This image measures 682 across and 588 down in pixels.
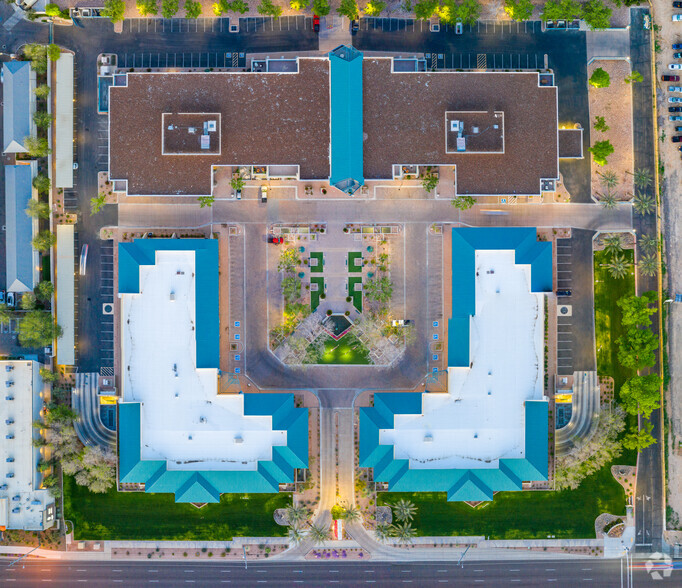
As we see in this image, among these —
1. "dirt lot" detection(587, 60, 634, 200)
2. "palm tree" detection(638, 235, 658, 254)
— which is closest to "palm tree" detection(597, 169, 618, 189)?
"dirt lot" detection(587, 60, 634, 200)

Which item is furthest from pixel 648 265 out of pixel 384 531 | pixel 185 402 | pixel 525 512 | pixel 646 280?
pixel 185 402

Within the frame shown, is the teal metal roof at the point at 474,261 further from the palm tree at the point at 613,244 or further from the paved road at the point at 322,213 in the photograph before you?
the palm tree at the point at 613,244

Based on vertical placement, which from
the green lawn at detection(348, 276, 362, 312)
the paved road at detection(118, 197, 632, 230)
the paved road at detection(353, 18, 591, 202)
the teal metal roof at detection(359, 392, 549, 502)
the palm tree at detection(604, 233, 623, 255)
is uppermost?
the paved road at detection(353, 18, 591, 202)

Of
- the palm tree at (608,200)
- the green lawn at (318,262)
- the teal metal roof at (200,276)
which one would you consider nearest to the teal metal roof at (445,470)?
the green lawn at (318,262)

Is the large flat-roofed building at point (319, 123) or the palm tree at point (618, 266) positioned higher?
the large flat-roofed building at point (319, 123)

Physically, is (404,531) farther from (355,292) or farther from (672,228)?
(672,228)

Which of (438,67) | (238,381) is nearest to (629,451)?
(238,381)

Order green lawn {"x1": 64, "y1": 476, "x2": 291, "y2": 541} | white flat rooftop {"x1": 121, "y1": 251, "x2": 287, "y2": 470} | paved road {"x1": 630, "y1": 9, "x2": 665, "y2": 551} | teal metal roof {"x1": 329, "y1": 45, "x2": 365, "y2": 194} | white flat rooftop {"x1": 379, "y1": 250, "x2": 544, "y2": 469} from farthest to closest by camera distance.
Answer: paved road {"x1": 630, "y1": 9, "x2": 665, "y2": 551} → green lawn {"x1": 64, "y1": 476, "x2": 291, "y2": 541} → white flat rooftop {"x1": 379, "y1": 250, "x2": 544, "y2": 469} → white flat rooftop {"x1": 121, "y1": 251, "x2": 287, "y2": 470} → teal metal roof {"x1": 329, "y1": 45, "x2": 365, "y2": 194}

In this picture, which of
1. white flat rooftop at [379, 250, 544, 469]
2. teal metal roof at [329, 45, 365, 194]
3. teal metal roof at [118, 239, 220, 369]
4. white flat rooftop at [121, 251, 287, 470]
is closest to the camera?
teal metal roof at [329, 45, 365, 194]

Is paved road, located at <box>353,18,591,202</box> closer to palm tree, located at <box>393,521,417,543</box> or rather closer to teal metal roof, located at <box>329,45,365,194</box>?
teal metal roof, located at <box>329,45,365,194</box>
